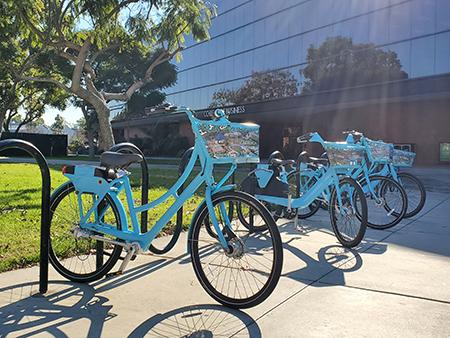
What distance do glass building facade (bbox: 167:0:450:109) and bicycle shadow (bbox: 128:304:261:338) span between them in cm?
2159

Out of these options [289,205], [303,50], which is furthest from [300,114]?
[289,205]

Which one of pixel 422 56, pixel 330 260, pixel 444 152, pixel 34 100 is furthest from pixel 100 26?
pixel 34 100

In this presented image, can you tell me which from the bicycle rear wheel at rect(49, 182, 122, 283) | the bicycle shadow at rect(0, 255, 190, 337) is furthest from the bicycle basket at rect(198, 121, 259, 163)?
the bicycle shadow at rect(0, 255, 190, 337)

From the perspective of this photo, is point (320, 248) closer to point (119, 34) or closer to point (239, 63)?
point (119, 34)

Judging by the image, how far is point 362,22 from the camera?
24891 mm

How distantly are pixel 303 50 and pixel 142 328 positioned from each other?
27507 mm

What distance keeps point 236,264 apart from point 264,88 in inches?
1094

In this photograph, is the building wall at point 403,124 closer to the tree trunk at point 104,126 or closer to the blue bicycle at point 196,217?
the tree trunk at point 104,126

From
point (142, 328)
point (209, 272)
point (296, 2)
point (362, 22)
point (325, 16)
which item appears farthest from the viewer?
point (296, 2)

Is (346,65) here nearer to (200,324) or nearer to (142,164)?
(142,164)

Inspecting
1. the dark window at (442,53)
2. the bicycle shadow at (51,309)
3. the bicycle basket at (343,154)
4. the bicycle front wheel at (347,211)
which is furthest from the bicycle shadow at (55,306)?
the dark window at (442,53)

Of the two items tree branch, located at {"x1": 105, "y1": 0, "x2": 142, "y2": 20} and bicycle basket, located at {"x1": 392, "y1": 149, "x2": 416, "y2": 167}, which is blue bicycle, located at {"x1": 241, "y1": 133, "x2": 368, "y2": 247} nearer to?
bicycle basket, located at {"x1": 392, "y1": 149, "x2": 416, "y2": 167}

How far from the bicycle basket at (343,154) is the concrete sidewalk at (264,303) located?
4.01 ft

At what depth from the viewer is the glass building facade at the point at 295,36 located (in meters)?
21.9
